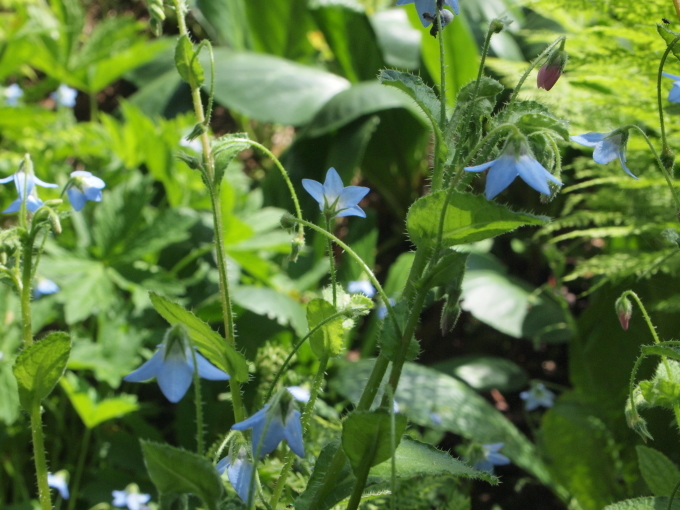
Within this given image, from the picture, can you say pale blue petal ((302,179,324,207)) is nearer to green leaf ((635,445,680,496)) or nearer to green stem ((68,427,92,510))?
green leaf ((635,445,680,496))

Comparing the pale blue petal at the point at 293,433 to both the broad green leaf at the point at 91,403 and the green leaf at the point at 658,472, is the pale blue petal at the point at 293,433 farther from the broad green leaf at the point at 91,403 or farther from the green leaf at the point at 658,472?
the broad green leaf at the point at 91,403

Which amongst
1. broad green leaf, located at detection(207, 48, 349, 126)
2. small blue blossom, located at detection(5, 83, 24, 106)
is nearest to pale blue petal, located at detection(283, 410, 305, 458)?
broad green leaf, located at detection(207, 48, 349, 126)

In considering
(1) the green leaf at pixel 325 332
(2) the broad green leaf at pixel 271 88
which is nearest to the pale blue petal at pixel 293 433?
(1) the green leaf at pixel 325 332

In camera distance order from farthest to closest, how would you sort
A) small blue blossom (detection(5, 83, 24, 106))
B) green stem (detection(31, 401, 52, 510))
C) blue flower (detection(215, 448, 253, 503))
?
small blue blossom (detection(5, 83, 24, 106)) → green stem (detection(31, 401, 52, 510)) → blue flower (detection(215, 448, 253, 503))

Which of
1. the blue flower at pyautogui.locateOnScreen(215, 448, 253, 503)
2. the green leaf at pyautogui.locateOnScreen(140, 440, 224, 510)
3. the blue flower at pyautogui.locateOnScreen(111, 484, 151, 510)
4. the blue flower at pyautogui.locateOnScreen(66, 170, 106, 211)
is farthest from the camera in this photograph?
the blue flower at pyautogui.locateOnScreen(111, 484, 151, 510)

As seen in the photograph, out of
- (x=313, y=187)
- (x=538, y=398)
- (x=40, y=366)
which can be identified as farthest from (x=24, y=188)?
(x=538, y=398)

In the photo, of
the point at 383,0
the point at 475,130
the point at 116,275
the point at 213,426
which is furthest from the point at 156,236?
the point at 383,0

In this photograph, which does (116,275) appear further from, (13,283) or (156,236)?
(13,283)
